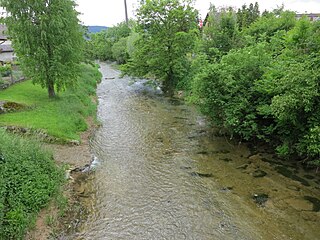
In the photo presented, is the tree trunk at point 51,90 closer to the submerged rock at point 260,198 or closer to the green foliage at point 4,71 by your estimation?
the green foliage at point 4,71

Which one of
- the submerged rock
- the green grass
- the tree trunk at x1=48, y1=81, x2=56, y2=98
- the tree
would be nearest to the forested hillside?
the submerged rock

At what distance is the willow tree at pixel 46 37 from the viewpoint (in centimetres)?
1873

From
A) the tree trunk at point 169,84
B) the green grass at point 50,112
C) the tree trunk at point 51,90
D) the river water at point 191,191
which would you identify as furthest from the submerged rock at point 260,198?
the tree trunk at point 169,84

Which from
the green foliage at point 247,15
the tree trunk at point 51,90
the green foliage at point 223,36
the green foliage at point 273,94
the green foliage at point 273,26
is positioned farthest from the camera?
the green foliage at point 247,15

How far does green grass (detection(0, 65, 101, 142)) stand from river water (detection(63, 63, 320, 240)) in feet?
6.32

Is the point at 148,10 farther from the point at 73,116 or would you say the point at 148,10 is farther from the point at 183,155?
the point at 183,155

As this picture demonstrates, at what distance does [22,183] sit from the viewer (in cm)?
896

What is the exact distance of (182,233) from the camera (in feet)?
28.9

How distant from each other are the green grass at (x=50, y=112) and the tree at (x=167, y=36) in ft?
35.8

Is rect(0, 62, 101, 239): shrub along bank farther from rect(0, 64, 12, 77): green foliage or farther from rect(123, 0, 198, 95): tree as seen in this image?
rect(123, 0, 198, 95): tree


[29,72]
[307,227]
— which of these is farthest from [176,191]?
[29,72]

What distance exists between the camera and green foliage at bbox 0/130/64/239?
7773 millimetres

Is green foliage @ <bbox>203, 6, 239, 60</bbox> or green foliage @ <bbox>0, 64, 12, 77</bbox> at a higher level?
green foliage @ <bbox>203, 6, 239, 60</bbox>

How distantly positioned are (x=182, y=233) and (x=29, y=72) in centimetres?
1686
